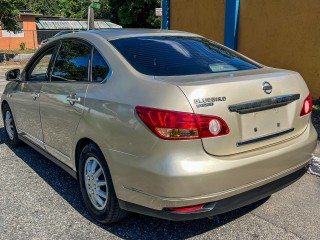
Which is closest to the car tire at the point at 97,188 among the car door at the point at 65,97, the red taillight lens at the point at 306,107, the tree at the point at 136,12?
the car door at the point at 65,97

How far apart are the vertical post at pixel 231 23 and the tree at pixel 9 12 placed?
15.3 metres

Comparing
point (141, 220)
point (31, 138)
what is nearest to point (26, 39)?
point (31, 138)

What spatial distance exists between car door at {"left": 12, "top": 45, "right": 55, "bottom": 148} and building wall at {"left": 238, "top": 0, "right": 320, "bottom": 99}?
5460 millimetres

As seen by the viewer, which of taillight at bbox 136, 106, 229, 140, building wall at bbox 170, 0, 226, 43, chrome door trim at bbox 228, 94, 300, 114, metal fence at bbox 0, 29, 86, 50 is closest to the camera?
taillight at bbox 136, 106, 229, 140

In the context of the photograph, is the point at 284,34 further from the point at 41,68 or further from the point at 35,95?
the point at 35,95

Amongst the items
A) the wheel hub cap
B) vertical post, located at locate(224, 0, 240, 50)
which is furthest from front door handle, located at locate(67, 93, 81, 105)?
vertical post, located at locate(224, 0, 240, 50)

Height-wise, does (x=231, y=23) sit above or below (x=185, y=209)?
→ above

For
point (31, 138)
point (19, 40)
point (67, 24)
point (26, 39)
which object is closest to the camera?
point (31, 138)

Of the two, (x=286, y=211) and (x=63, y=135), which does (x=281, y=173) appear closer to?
(x=286, y=211)

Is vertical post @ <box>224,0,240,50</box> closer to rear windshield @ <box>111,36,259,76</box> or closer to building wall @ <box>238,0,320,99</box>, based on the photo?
building wall @ <box>238,0,320,99</box>

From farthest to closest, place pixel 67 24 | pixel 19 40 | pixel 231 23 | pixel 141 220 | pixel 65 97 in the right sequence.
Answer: pixel 67 24
pixel 19 40
pixel 231 23
pixel 65 97
pixel 141 220

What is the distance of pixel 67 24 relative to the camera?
136 ft

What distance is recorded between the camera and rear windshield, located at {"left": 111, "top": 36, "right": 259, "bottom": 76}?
10.1 ft

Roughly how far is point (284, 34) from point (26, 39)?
3007cm
